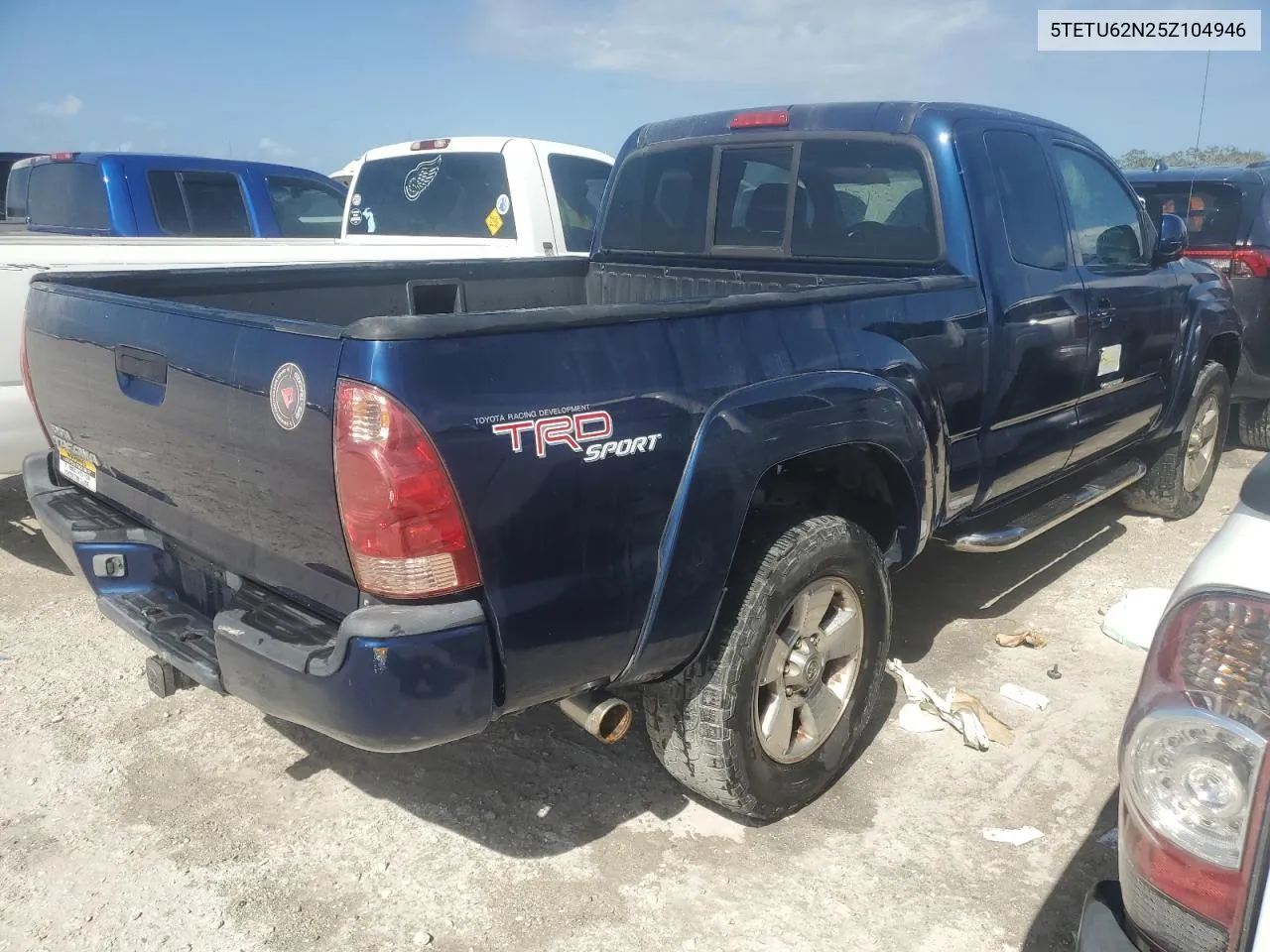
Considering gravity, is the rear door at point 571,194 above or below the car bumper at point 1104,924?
above

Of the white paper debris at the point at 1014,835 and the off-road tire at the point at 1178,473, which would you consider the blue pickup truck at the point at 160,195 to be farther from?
the white paper debris at the point at 1014,835

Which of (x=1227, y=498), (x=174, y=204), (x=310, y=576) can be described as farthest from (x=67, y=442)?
(x=1227, y=498)

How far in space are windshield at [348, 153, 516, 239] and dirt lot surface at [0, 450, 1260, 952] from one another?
3935 mm

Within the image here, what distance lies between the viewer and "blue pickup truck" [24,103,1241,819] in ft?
6.87

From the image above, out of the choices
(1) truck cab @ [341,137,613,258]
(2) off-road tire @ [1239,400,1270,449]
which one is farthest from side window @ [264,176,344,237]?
(2) off-road tire @ [1239,400,1270,449]

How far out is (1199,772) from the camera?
1.44 m

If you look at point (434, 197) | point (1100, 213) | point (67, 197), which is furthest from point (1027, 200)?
point (67, 197)

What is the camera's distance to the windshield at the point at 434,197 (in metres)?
6.89

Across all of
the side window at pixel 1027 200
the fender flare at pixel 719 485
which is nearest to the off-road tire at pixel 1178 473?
the side window at pixel 1027 200

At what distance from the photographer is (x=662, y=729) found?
281cm

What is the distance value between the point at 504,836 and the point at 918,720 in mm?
1497

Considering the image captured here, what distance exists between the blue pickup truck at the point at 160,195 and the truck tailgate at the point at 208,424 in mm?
4669

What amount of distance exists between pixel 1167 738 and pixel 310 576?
1.71m

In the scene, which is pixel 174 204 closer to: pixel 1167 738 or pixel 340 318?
pixel 340 318
